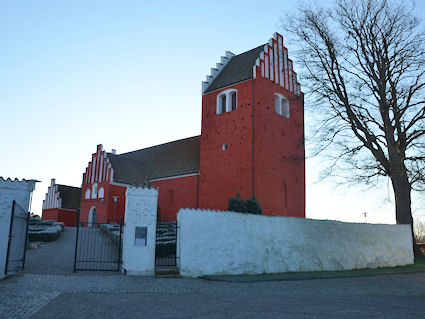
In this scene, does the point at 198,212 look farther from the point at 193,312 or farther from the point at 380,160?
the point at 380,160

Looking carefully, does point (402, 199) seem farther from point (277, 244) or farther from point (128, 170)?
point (128, 170)

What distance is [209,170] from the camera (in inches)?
1014

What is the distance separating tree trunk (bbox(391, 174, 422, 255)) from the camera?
1877 centimetres

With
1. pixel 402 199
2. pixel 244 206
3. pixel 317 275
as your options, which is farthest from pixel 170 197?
pixel 317 275

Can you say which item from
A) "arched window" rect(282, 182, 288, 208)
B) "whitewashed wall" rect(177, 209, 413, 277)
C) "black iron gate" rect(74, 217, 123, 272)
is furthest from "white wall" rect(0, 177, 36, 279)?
"arched window" rect(282, 182, 288, 208)

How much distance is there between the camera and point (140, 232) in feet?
39.7

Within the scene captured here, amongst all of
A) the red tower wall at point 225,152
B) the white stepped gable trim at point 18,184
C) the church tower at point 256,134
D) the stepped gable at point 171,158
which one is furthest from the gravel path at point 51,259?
the stepped gable at point 171,158

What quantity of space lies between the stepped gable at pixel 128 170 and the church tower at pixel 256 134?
9750 millimetres

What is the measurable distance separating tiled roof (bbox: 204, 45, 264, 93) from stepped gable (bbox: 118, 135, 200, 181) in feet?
18.8

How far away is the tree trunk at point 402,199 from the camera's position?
18773 millimetres

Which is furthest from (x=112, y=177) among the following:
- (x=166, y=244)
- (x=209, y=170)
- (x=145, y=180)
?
(x=166, y=244)

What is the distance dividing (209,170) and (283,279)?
13860 millimetres

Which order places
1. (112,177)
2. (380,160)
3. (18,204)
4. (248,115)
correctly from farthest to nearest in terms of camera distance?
1. (112,177)
2. (248,115)
3. (380,160)
4. (18,204)

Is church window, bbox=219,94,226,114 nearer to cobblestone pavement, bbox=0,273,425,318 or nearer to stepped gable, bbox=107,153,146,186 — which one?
stepped gable, bbox=107,153,146,186
